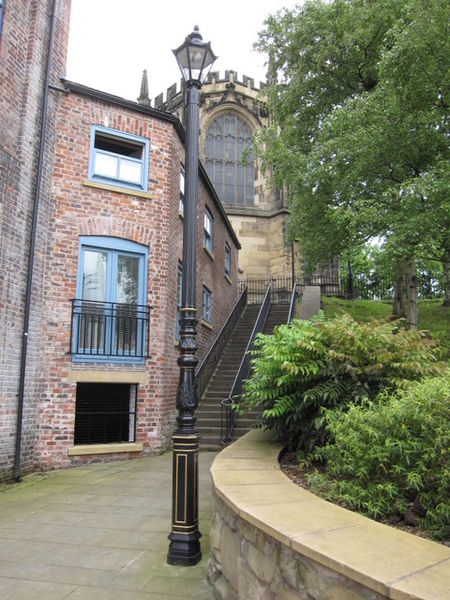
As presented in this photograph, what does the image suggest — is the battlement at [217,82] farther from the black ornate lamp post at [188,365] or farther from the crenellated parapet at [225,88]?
the black ornate lamp post at [188,365]

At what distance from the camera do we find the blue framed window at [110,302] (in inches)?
360

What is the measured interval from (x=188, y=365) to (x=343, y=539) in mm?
2345

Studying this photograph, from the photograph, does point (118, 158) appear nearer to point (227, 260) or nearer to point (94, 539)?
point (94, 539)

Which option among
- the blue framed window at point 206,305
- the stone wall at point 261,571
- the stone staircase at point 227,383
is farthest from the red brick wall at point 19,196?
the blue framed window at point 206,305

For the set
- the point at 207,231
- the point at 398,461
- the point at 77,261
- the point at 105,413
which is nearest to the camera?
the point at 398,461

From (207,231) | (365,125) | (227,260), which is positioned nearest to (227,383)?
(207,231)

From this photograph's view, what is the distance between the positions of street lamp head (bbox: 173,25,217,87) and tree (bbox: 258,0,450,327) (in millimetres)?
7149

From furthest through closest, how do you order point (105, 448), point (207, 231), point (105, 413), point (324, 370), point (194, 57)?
point (207, 231)
point (105, 413)
point (105, 448)
point (324, 370)
point (194, 57)

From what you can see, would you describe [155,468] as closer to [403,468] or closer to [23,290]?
[23,290]

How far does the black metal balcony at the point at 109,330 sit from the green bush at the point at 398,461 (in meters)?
6.36

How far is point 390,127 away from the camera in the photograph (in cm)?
1152

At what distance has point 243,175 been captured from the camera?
2809cm

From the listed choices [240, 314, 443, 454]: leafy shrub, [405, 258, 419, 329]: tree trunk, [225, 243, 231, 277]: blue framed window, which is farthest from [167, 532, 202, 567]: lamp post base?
[225, 243, 231, 277]: blue framed window

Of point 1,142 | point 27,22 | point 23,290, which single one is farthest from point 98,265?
point 27,22
